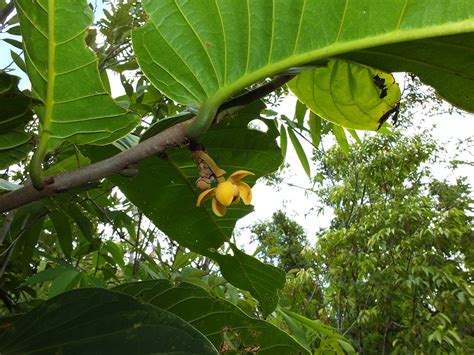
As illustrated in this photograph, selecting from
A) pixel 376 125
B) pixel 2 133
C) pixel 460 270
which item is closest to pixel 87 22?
pixel 2 133

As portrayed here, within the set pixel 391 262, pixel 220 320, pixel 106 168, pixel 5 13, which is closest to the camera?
pixel 106 168

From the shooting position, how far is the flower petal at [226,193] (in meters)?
0.45

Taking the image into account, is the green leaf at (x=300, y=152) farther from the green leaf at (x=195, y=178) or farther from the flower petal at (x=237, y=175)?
the flower petal at (x=237, y=175)

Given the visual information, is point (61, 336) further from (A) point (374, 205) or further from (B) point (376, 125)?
(A) point (374, 205)

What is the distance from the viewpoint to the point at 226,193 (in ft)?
1.47

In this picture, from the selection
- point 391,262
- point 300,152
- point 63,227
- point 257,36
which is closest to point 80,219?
point 63,227

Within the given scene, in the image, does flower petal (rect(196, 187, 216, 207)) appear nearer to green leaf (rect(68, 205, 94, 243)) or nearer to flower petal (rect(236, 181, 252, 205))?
flower petal (rect(236, 181, 252, 205))

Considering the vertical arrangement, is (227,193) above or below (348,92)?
below

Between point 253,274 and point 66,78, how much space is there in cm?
45

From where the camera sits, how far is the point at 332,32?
431 mm

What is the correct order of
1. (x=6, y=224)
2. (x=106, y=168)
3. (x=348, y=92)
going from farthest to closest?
1. (x=6, y=224)
2. (x=348, y=92)
3. (x=106, y=168)

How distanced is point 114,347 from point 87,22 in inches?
13.7

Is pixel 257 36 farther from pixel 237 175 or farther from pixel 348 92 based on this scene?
pixel 348 92

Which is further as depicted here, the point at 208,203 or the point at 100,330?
the point at 208,203
